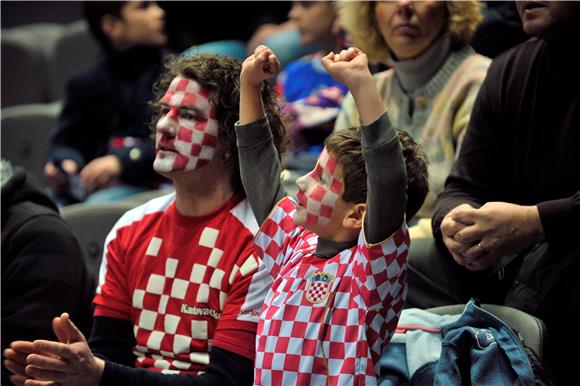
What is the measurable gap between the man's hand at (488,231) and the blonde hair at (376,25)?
91 centimetres

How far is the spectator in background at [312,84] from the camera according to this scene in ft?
12.4

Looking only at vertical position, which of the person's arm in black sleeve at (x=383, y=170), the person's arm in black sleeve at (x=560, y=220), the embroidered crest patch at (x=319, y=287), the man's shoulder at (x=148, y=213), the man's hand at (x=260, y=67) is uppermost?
the man's hand at (x=260, y=67)

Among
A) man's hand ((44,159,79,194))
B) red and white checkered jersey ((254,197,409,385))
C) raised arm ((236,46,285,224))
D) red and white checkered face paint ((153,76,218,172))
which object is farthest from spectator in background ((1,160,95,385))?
man's hand ((44,159,79,194))

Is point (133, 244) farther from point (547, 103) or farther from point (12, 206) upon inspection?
point (547, 103)

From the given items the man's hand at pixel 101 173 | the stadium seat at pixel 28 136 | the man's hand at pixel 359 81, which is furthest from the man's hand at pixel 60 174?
the man's hand at pixel 359 81

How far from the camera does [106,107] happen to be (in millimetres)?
4453

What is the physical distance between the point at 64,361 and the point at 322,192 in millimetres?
602

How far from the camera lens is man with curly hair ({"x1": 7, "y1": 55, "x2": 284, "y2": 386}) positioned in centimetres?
248

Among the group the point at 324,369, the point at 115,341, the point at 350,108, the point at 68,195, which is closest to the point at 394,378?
the point at 324,369

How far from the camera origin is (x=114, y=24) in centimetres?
454

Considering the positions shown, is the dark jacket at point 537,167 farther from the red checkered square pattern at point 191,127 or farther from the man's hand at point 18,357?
the man's hand at point 18,357

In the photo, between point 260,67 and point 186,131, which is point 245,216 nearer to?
point 186,131

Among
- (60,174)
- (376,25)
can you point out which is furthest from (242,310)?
(60,174)

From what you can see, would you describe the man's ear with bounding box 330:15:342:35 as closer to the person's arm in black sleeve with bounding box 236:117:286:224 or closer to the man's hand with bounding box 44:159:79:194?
the man's hand with bounding box 44:159:79:194
